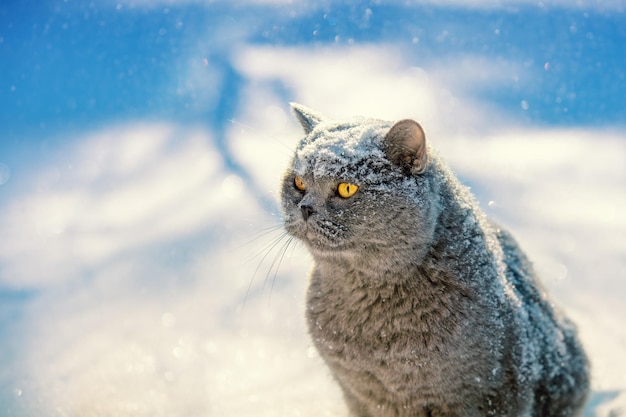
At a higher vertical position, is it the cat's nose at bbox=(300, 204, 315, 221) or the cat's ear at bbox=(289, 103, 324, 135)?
the cat's ear at bbox=(289, 103, 324, 135)

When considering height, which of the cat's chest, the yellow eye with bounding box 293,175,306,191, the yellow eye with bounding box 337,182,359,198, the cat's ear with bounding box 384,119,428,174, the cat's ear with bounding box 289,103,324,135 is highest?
the cat's ear with bounding box 384,119,428,174

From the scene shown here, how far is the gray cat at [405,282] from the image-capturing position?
6.57ft

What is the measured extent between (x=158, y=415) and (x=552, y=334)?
2206 mm

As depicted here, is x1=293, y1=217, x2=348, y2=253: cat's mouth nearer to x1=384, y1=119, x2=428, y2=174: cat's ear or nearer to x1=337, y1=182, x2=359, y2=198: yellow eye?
x1=337, y1=182, x2=359, y2=198: yellow eye

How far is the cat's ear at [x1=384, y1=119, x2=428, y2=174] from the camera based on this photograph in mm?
1904

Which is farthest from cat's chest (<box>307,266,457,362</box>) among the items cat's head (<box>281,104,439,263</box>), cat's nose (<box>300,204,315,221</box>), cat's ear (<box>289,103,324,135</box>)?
cat's ear (<box>289,103,324,135</box>)

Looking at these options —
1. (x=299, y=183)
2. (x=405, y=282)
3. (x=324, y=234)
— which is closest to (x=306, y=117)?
(x=299, y=183)

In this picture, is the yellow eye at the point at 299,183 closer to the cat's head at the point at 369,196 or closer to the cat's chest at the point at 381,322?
the cat's head at the point at 369,196

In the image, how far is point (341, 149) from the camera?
2.05 metres

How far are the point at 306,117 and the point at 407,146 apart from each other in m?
0.68

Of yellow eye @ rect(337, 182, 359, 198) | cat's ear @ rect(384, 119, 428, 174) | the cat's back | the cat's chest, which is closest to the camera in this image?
cat's ear @ rect(384, 119, 428, 174)

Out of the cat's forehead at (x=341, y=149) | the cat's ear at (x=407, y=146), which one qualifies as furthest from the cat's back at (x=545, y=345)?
the cat's forehead at (x=341, y=149)

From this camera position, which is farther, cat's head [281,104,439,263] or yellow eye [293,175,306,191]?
yellow eye [293,175,306,191]

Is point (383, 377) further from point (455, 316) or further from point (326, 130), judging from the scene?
point (326, 130)
